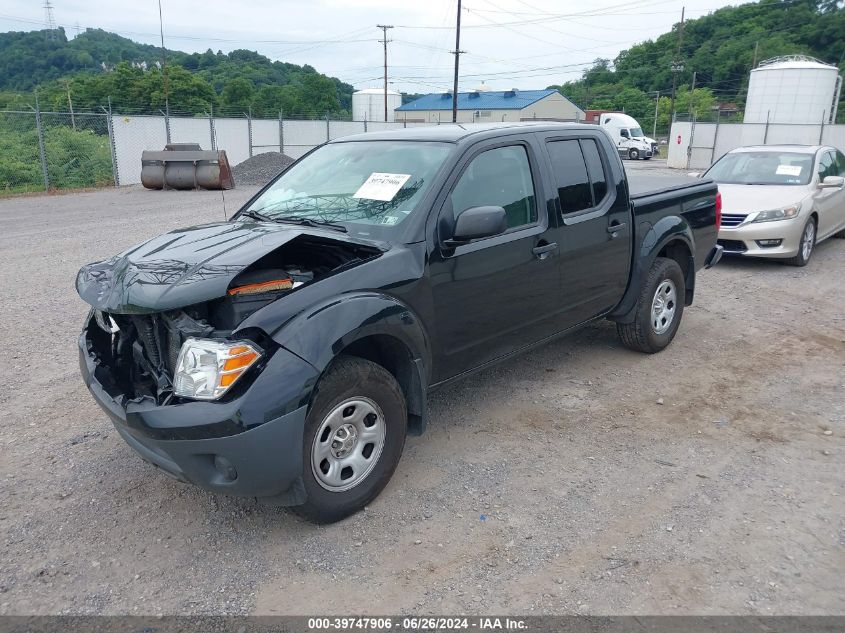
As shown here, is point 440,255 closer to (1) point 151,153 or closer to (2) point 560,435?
(2) point 560,435

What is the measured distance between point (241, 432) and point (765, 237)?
27.8ft

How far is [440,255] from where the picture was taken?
3768mm

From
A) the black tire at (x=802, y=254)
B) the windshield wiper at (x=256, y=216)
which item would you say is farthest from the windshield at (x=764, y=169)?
the windshield wiper at (x=256, y=216)

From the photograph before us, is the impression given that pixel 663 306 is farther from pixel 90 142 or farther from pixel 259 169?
pixel 90 142

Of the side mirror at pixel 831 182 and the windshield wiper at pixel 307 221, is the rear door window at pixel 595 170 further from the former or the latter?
the side mirror at pixel 831 182

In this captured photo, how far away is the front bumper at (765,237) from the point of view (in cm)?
909

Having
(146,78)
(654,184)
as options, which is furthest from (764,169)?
(146,78)

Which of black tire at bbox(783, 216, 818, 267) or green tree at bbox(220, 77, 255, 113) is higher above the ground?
green tree at bbox(220, 77, 255, 113)

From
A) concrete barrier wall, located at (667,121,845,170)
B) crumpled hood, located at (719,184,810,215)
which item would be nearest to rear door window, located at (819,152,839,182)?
crumpled hood, located at (719,184,810,215)

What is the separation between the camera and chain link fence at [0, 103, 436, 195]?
20359 millimetres

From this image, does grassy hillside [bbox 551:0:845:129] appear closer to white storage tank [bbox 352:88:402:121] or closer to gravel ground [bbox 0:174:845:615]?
white storage tank [bbox 352:88:402:121]

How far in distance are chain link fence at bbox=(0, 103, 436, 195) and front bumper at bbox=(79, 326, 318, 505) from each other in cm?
1601

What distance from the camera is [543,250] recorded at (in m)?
4.40

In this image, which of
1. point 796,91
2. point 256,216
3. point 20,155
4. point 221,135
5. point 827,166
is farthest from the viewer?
point 796,91
